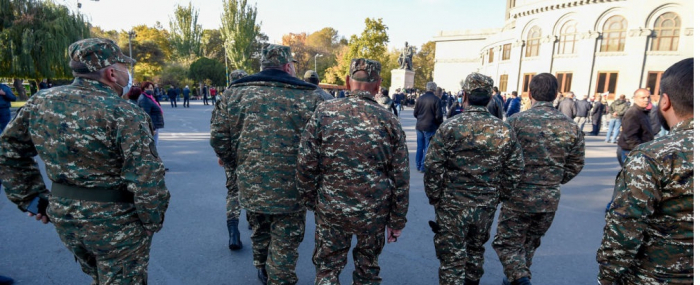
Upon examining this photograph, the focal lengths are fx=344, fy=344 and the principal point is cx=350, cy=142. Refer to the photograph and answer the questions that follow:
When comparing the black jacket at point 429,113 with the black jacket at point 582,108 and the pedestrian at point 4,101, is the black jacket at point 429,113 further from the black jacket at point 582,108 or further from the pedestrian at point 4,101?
the black jacket at point 582,108

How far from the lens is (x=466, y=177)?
2.68 m

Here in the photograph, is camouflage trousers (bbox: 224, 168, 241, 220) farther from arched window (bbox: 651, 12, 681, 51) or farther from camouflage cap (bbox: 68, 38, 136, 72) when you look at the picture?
arched window (bbox: 651, 12, 681, 51)

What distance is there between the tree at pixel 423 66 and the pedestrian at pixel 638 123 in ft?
179

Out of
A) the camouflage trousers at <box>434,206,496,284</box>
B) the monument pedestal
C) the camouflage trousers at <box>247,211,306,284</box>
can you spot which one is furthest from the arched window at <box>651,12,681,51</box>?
the camouflage trousers at <box>247,211,306,284</box>

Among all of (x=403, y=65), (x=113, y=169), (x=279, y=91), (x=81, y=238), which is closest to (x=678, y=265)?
(x=279, y=91)

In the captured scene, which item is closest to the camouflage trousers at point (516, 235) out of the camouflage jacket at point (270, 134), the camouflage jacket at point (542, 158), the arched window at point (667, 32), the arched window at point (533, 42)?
the camouflage jacket at point (542, 158)

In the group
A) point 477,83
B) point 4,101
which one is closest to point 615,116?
point 477,83

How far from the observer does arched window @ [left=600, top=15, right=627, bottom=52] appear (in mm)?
26750

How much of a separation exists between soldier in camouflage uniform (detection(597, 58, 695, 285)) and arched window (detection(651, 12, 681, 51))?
1281 inches

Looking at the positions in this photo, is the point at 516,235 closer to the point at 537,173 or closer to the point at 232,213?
the point at 537,173

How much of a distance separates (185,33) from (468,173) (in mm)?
55072

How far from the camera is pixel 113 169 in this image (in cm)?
200

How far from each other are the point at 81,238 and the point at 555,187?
3490mm

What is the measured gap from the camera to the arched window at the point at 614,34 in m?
26.8
